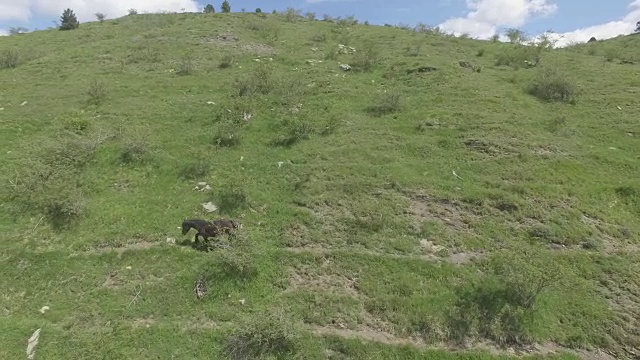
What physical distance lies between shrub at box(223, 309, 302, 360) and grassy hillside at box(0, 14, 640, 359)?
5 cm

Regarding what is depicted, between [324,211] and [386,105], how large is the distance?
981 centimetres

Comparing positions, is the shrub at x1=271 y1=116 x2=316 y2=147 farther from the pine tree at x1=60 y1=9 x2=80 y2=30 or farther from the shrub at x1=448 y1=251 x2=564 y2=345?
the pine tree at x1=60 y1=9 x2=80 y2=30

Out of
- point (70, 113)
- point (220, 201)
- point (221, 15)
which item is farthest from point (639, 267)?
point (221, 15)

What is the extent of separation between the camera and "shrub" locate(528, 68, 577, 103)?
2575cm

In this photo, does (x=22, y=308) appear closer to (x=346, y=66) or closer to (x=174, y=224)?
(x=174, y=224)

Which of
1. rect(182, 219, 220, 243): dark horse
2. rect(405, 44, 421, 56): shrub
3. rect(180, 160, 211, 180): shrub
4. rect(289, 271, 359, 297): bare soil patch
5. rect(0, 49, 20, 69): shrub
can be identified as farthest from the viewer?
rect(405, 44, 421, 56): shrub

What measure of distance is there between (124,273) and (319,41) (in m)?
28.7

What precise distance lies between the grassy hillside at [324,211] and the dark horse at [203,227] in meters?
0.62

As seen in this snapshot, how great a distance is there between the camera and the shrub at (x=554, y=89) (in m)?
25.8

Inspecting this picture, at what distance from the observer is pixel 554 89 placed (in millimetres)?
26141

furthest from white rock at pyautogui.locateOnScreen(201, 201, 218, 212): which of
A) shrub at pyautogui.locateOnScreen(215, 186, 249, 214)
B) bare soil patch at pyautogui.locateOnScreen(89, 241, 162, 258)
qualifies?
bare soil patch at pyautogui.locateOnScreen(89, 241, 162, 258)

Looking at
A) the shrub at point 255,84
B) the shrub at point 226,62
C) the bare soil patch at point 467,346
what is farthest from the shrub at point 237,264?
the shrub at point 226,62

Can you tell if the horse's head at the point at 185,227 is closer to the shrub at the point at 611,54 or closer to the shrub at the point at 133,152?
the shrub at the point at 133,152

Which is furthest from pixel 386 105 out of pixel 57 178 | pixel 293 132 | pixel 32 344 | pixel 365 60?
pixel 32 344
